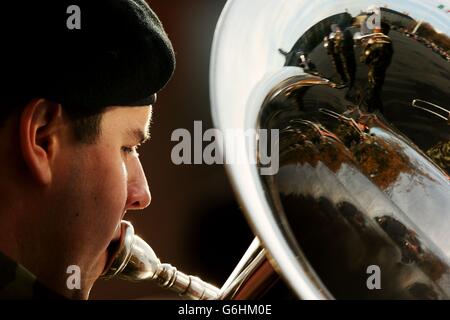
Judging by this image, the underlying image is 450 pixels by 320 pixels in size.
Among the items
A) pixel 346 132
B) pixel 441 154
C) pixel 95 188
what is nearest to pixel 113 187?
pixel 95 188

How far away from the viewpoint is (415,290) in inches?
39.5

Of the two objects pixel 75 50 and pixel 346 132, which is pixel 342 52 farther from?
pixel 75 50

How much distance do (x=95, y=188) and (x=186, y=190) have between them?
57.5 inches

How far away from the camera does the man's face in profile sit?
0.95 meters

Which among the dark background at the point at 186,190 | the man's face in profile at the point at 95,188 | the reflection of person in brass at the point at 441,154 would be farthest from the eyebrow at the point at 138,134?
the dark background at the point at 186,190

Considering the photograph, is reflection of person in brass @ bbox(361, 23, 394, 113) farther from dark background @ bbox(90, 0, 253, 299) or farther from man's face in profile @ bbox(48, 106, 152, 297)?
dark background @ bbox(90, 0, 253, 299)

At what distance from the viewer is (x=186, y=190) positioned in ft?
7.97

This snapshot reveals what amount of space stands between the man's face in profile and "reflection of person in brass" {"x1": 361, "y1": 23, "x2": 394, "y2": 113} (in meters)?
0.39

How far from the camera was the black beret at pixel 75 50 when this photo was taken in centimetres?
89

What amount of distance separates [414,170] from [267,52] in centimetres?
35

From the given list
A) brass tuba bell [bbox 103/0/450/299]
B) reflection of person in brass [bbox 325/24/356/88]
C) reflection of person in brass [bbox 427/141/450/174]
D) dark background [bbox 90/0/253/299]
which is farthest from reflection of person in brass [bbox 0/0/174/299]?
dark background [bbox 90/0/253/299]

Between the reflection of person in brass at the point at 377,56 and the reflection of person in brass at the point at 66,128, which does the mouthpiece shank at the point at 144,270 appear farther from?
the reflection of person in brass at the point at 377,56
